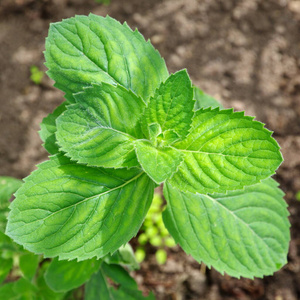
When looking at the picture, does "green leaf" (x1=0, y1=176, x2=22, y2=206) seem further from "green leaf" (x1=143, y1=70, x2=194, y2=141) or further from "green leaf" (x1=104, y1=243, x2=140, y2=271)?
"green leaf" (x1=143, y1=70, x2=194, y2=141)

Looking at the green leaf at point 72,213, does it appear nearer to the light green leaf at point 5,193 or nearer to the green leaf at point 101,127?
the green leaf at point 101,127

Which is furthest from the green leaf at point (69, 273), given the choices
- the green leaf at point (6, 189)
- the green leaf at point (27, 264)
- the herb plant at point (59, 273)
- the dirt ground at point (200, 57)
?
the dirt ground at point (200, 57)

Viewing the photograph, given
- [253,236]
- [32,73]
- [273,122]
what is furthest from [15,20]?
[253,236]

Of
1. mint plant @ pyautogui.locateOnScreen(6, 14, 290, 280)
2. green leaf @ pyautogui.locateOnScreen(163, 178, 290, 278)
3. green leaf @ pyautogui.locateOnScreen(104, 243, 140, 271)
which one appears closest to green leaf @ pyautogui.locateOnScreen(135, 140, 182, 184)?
mint plant @ pyautogui.locateOnScreen(6, 14, 290, 280)

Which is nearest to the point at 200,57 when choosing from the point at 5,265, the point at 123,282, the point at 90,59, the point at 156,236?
the point at 156,236

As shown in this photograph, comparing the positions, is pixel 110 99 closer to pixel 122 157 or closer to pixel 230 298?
pixel 122 157
